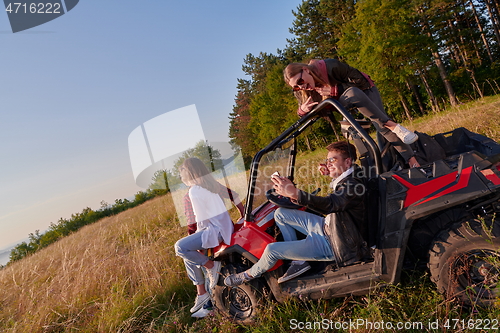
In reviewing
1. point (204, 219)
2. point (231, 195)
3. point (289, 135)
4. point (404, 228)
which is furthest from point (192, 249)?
point (404, 228)

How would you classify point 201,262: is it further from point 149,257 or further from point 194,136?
point 149,257

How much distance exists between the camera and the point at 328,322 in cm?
287

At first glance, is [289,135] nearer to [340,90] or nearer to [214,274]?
[340,90]

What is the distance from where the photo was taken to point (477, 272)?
2.49 metres

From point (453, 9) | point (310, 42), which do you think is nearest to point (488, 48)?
point (453, 9)

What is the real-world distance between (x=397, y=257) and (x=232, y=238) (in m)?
1.56

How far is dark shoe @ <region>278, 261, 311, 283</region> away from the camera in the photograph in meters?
3.01

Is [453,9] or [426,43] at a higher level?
[453,9]

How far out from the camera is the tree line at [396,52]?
22.7 m

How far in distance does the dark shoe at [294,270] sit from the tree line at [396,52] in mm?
14709

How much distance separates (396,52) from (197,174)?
77.4ft

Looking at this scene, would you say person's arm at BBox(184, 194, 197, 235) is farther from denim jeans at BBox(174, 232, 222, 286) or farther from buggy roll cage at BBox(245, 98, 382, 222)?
buggy roll cage at BBox(245, 98, 382, 222)

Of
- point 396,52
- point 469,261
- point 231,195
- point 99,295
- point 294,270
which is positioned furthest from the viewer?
point 396,52

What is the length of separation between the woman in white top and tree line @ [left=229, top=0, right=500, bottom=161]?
14.2 m
